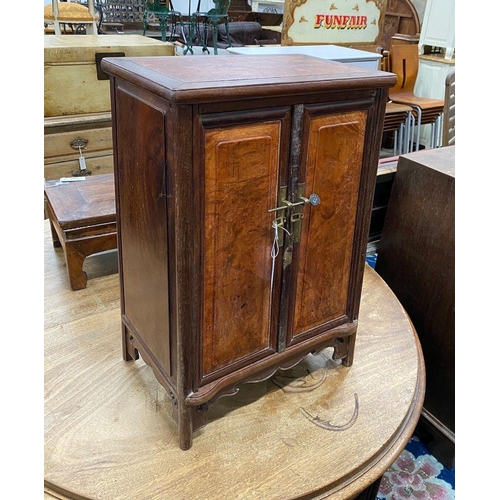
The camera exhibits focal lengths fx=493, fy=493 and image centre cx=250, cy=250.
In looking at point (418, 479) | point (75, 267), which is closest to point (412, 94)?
point (418, 479)

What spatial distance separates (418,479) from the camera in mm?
1257

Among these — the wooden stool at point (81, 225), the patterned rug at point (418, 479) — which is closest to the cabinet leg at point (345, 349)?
the patterned rug at point (418, 479)

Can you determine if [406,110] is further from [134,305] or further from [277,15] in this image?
[277,15]

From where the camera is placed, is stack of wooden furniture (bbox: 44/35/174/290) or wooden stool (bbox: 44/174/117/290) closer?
wooden stool (bbox: 44/174/117/290)

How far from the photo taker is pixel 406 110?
11.0 ft

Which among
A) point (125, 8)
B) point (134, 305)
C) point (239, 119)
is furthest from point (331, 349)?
point (125, 8)

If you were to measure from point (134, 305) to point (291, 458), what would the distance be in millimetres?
366

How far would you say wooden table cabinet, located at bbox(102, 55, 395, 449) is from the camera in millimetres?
628

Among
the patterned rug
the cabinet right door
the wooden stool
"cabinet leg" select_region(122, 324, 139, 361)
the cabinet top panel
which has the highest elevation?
the cabinet top panel

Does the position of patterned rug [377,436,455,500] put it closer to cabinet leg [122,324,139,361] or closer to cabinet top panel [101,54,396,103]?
cabinet leg [122,324,139,361]

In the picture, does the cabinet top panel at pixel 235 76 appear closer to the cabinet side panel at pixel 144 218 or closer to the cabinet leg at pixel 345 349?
the cabinet side panel at pixel 144 218

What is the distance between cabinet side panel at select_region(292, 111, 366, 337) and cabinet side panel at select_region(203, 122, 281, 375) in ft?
0.22

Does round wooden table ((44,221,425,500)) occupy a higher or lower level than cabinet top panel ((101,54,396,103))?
lower

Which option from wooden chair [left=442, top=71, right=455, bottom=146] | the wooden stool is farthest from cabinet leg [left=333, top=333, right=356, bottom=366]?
wooden chair [left=442, top=71, right=455, bottom=146]
